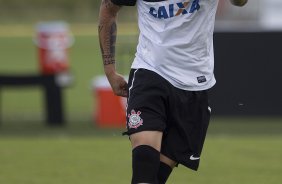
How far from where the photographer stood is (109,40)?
688 centimetres

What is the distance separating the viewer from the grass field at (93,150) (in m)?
9.98

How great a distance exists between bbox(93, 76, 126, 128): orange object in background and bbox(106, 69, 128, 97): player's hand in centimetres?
785

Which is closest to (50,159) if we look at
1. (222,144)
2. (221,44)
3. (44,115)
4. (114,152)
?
(114,152)

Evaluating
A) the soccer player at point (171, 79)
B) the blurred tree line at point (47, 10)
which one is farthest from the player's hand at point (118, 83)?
the blurred tree line at point (47, 10)

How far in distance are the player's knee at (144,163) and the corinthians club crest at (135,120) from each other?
14 centimetres

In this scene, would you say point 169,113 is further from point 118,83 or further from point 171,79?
point 118,83

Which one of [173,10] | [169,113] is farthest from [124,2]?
[169,113]

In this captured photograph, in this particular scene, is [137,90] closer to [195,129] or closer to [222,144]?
[195,129]

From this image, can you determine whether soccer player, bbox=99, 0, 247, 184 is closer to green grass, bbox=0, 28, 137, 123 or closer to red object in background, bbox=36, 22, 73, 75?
green grass, bbox=0, 28, 137, 123

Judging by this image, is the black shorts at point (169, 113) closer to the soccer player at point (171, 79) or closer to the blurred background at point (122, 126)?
the soccer player at point (171, 79)

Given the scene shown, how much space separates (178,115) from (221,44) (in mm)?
8865

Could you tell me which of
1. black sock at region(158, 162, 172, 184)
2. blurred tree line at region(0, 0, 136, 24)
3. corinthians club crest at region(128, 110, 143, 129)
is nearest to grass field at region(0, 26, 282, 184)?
black sock at region(158, 162, 172, 184)

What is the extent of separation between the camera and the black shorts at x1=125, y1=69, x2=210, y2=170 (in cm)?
631

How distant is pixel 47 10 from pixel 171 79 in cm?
4369
